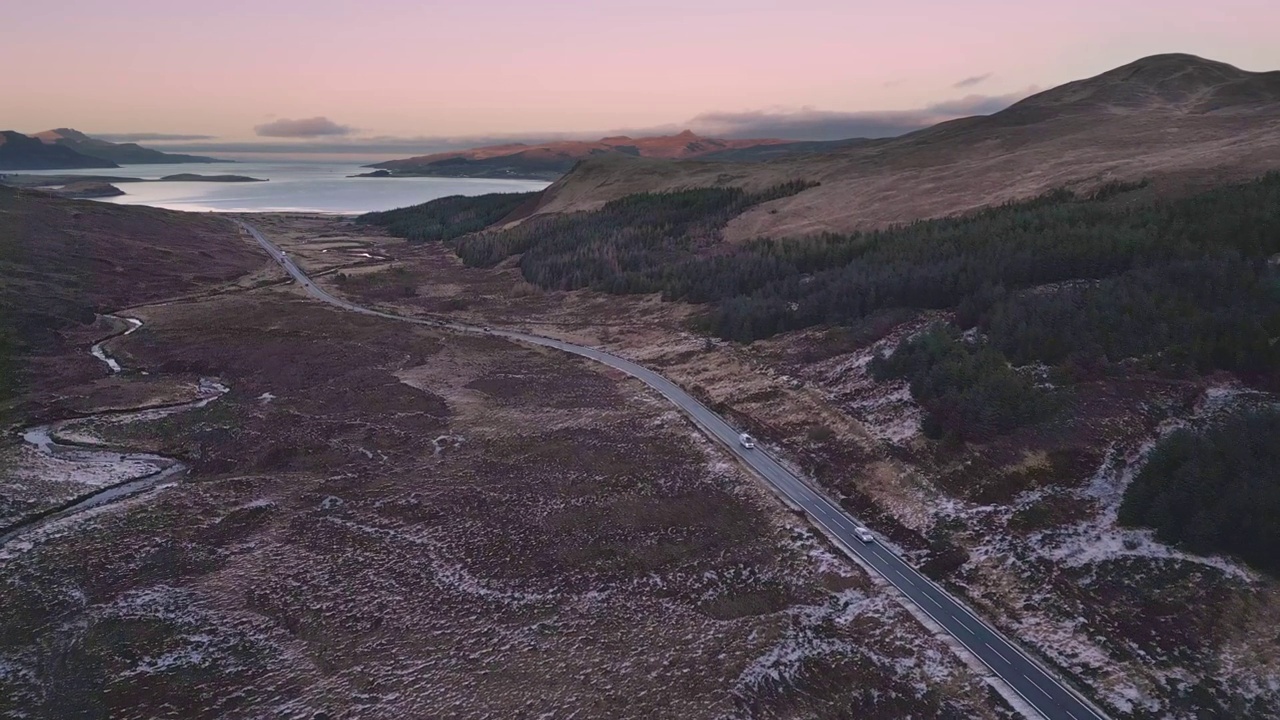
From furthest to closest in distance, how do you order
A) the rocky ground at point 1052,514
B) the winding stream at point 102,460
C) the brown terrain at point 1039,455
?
the winding stream at point 102,460, the brown terrain at point 1039,455, the rocky ground at point 1052,514

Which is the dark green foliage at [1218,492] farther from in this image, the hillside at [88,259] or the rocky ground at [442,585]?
the hillside at [88,259]

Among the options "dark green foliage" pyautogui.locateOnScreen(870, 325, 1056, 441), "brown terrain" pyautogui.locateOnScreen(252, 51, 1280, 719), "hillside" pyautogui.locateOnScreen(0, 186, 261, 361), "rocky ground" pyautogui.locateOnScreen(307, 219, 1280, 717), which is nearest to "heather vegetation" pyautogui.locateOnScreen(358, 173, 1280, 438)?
"dark green foliage" pyautogui.locateOnScreen(870, 325, 1056, 441)

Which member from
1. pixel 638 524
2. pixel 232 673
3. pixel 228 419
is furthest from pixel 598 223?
pixel 232 673

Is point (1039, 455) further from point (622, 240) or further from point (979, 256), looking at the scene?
point (622, 240)

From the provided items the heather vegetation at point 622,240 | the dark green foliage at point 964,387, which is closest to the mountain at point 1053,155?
the heather vegetation at point 622,240

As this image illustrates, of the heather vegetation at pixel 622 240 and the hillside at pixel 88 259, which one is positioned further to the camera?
the heather vegetation at pixel 622 240

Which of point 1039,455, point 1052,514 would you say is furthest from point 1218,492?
point 1039,455

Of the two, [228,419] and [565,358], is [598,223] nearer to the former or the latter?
[565,358]
